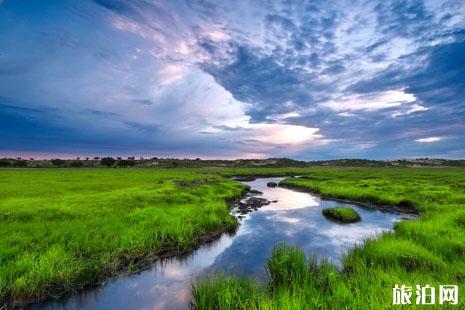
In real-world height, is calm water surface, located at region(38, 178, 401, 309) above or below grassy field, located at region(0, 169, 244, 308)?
below

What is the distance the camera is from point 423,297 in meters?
7.35

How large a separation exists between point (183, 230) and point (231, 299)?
368 inches

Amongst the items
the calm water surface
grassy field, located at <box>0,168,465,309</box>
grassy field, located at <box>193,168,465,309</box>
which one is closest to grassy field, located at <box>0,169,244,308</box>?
grassy field, located at <box>0,168,465,309</box>

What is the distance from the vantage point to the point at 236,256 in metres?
15.6

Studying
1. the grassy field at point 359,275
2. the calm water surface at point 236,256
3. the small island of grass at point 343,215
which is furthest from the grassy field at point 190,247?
the small island of grass at point 343,215

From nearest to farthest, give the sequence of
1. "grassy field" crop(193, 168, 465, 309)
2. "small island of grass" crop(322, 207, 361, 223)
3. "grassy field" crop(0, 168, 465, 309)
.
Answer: "grassy field" crop(193, 168, 465, 309) < "grassy field" crop(0, 168, 465, 309) < "small island of grass" crop(322, 207, 361, 223)

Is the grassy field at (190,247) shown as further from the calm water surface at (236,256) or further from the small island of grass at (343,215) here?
the small island of grass at (343,215)

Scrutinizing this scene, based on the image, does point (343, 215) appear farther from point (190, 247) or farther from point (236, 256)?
point (190, 247)

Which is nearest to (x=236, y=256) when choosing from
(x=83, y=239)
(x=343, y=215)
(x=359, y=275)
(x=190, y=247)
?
(x=190, y=247)

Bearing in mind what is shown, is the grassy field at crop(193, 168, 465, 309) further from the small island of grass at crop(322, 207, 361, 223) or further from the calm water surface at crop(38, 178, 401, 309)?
the small island of grass at crop(322, 207, 361, 223)

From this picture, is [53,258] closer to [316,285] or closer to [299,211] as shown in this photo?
[316,285]

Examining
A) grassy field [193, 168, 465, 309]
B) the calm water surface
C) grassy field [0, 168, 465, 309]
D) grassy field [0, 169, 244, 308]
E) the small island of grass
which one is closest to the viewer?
grassy field [193, 168, 465, 309]

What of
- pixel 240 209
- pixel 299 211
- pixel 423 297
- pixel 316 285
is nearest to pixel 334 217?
pixel 299 211

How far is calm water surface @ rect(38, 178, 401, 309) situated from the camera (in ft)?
34.6
